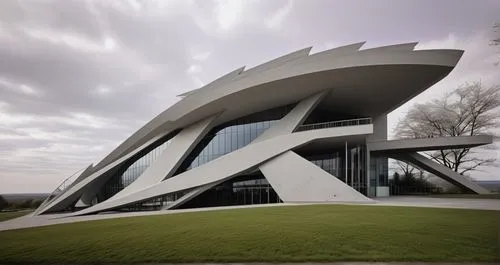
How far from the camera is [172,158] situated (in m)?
31.8

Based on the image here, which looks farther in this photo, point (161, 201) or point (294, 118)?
point (294, 118)

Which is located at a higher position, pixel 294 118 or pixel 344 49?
pixel 344 49

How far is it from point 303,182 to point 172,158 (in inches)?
520

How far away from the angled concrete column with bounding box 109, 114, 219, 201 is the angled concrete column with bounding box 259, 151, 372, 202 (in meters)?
8.58

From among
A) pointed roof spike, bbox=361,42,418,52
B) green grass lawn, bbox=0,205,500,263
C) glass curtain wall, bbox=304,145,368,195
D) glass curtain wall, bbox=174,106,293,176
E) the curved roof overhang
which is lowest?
green grass lawn, bbox=0,205,500,263

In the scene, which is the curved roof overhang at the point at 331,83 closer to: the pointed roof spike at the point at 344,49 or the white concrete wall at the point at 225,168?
the pointed roof spike at the point at 344,49

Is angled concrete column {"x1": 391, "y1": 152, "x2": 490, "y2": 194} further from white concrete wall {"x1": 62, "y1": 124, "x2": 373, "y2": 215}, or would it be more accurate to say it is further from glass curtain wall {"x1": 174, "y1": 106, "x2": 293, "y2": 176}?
glass curtain wall {"x1": 174, "y1": 106, "x2": 293, "y2": 176}

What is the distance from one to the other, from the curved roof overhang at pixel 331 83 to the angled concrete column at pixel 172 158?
1.03 meters

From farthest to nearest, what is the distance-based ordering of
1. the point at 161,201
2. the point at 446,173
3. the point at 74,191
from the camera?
the point at 446,173 < the point at 74,191 < the point at 161,201

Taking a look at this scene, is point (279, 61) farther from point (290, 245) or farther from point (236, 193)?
point (290, 245)

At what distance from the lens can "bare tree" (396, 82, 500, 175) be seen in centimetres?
3781

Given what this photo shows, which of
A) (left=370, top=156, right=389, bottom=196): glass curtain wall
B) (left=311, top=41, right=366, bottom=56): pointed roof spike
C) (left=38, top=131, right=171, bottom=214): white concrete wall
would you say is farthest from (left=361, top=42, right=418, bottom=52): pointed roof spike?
(left=38, top=131, right=171, bottom=214): white concrete wall

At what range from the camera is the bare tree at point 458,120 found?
37812 millimetres

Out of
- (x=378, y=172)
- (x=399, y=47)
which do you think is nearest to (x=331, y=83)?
(x=399, y=47)
